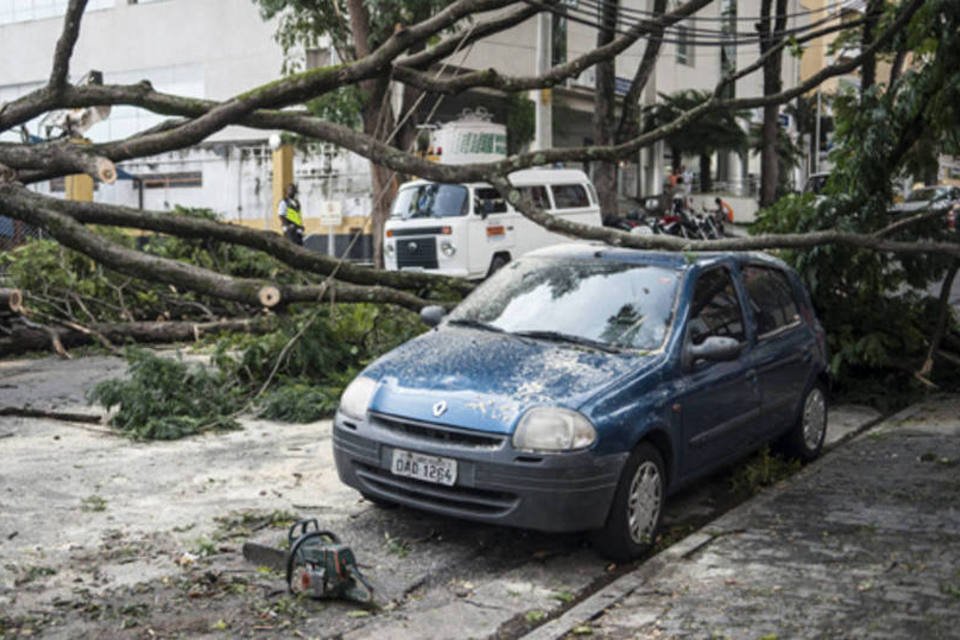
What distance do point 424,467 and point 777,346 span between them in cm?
306

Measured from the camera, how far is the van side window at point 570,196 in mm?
21378

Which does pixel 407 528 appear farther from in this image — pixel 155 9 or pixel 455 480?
pixel 155 9

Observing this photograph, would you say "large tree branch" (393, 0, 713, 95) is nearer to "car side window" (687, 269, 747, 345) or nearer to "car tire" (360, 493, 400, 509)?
"car side window" (687, 269, 747, 345)

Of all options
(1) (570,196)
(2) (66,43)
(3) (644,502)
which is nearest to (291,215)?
(1) (570,196)

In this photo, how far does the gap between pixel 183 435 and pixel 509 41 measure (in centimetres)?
2573

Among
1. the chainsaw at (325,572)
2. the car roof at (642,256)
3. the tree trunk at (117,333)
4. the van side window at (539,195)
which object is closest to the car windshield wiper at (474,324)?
the car roof at (642,256)

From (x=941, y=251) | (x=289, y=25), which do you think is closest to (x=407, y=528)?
(x=941, y=251)

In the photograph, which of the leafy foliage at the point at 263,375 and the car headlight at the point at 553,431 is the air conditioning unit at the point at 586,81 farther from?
the car headlight at the point at 553,431

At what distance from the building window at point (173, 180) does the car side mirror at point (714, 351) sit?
89.2ft

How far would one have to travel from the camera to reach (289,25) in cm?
2267

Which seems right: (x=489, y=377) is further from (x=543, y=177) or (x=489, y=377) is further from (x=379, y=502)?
(x=543, y=177)

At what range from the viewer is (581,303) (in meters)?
6.99

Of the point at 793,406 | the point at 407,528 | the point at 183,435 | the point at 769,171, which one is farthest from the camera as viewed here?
the point at 769,171

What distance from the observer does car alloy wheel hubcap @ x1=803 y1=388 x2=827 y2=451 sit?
827 centimetres
